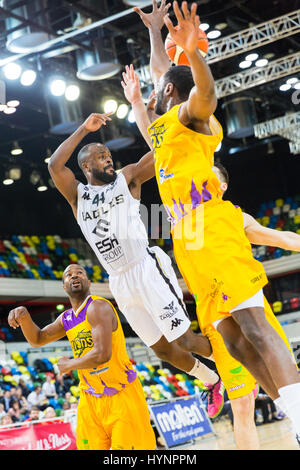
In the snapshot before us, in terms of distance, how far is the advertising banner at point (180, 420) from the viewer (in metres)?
10.9

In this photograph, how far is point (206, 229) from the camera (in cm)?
307

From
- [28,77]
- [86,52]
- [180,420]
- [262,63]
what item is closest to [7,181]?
[28,77]

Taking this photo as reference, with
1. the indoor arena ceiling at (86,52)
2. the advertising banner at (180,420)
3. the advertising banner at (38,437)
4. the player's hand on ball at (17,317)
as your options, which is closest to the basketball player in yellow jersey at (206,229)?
the player's hand on ball at (17,317)

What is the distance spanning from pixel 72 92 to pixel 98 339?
26.8 ft

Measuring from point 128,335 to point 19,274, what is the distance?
17.8 feet

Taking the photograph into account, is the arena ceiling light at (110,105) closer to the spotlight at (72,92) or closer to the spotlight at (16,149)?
the spotlight at (72,92)

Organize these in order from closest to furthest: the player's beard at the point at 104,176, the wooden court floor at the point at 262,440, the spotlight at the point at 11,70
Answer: the player's beard at the point at 104,176 → the wooden court floor at the point at 262,440 → the spotlight at the point at 11,70

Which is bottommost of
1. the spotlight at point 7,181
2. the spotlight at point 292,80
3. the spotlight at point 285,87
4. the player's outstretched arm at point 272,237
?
the player's outstretched arm at point 272,237

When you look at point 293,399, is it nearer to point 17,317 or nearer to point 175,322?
point 175,322

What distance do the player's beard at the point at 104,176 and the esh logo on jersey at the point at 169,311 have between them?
103 cm

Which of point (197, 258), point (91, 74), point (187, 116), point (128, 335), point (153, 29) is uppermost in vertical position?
point (91, 74)
